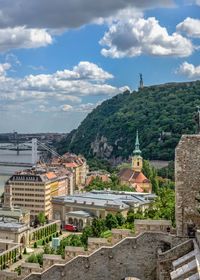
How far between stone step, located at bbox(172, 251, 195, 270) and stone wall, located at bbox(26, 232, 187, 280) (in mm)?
2002

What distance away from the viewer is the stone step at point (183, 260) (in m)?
16.9

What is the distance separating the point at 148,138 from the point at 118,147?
27.5 metres

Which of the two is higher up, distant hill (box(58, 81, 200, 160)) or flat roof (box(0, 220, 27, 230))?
distant hill (box(58, 81, 200, 160))

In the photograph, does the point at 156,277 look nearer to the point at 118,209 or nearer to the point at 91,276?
the point at 91,276

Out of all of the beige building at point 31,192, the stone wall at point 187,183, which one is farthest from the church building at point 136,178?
the stone wall at point 187,183

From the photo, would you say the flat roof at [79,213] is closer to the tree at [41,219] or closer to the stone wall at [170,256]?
the tree at [41,219]

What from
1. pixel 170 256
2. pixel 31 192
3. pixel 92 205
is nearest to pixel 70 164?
pixel 31 192

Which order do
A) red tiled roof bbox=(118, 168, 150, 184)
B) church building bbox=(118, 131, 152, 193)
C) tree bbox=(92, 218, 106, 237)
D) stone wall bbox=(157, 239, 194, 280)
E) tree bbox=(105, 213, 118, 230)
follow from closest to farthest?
stone wall bbox=(157, 239, 194, 280) < tree bbox=(92, 218, 106, 237) < tree bbox=(105, 213, 118, 230) < church building bbox=(118, 131, 152, 193) < red tiled roof bbox=(118, 168, 150, 184)

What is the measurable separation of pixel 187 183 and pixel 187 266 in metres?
4.39

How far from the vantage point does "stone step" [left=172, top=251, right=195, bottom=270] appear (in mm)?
16872

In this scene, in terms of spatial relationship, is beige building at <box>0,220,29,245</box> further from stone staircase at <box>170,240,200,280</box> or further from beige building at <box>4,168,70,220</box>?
stone staircase at <box>170,240,200,280</box>

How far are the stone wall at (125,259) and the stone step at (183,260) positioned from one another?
2.00 m

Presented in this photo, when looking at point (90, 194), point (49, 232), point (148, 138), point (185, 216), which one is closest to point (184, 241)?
point (185, 216)

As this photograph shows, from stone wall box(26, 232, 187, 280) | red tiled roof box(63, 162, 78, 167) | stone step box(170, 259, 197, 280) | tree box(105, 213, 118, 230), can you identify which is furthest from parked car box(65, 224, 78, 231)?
stone step box(170, 259, 197, 280)
